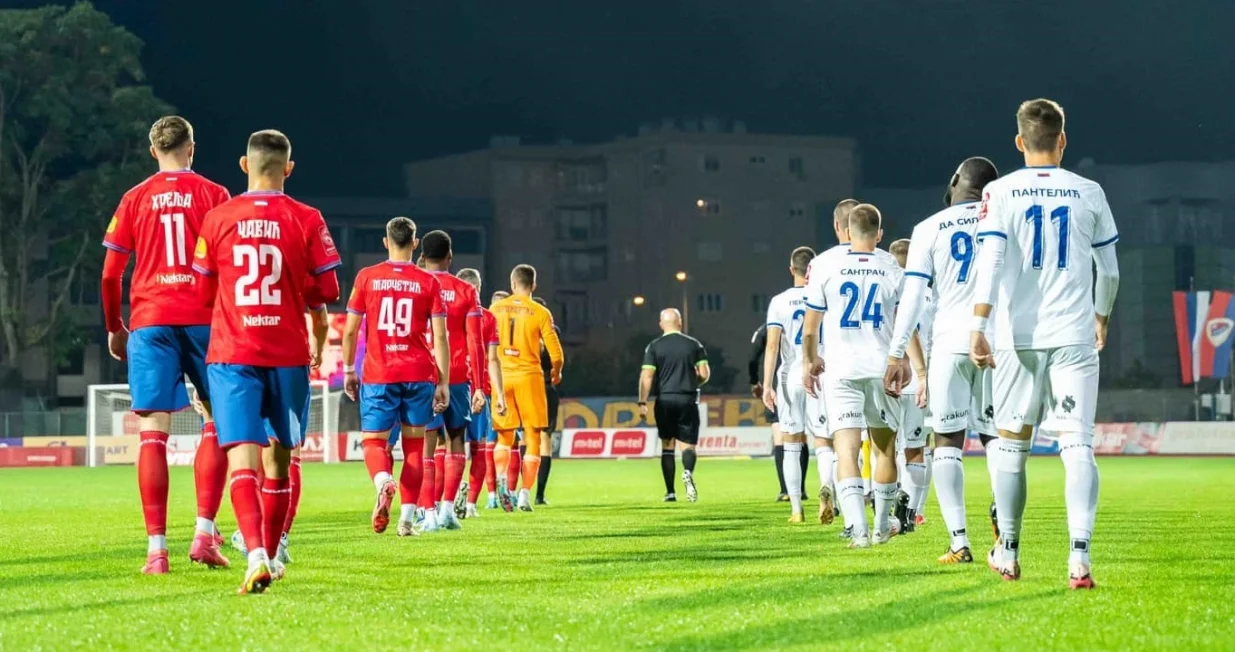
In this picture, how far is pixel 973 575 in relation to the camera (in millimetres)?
8414

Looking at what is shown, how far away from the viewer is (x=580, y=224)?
112562 millimetres

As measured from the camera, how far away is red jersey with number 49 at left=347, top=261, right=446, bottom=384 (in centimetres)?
A: 1199

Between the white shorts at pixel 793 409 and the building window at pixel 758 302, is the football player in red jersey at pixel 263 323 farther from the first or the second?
the building window at pixel 758 302

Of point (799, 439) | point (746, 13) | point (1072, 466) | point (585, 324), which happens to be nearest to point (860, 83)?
point (746, 13)

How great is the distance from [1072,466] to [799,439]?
760 cm

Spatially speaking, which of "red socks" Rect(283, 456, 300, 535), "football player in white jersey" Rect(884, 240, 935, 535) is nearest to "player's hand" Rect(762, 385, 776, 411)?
"football player in white jersey" Rect(884, 240, 935, 535)

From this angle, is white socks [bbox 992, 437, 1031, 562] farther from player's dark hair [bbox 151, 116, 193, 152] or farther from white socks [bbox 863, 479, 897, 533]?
player's dark hair [bbox 151, 116, 193, 152]

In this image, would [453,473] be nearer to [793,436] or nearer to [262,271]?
[793,436]

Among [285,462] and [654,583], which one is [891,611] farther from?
[285,462]

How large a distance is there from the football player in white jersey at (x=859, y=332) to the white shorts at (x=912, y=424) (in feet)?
2.98

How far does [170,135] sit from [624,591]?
12.4 feet

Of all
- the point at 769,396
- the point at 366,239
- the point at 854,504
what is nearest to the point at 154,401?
the point at 854,504

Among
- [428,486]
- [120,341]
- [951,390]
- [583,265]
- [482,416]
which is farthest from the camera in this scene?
[583,265]

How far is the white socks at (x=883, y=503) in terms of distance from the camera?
11.1 m
